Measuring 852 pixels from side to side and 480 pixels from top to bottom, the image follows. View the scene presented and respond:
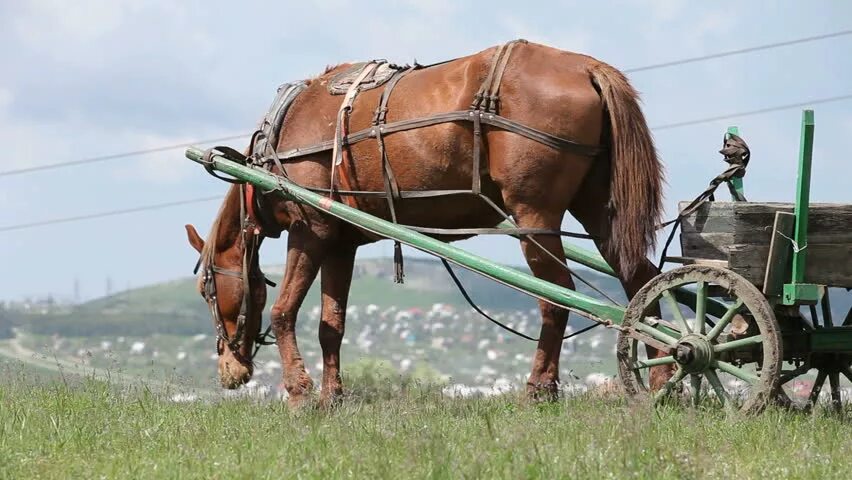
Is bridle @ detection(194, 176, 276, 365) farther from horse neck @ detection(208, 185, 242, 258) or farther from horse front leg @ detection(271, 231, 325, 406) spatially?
horse front leg @ detection(271, 231, 325, 406)

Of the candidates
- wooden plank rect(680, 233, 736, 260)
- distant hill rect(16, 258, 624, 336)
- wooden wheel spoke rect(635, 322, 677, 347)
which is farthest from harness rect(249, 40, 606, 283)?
distant hill rect(16, 258, 624, 336)

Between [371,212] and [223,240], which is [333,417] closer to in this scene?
[371,212]

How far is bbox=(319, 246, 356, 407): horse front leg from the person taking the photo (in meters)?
8.08

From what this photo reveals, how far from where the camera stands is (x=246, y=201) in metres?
8.41

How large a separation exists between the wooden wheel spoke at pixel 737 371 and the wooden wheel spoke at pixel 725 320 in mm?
133

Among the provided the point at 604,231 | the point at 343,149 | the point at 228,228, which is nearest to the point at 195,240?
the point at 228,228

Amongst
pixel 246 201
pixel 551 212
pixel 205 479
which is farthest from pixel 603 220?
pixel 205 479

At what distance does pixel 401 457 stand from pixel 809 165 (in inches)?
100

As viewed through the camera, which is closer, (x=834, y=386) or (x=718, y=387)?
(x=718, y=387)

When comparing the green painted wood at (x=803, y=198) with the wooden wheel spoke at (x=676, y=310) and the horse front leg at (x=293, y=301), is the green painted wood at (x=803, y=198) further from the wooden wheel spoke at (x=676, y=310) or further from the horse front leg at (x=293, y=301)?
the horse front leg at (x=293, y=301)

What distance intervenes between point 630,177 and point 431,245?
49.3 inches

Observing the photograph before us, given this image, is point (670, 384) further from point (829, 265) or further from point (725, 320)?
point (829, 265)

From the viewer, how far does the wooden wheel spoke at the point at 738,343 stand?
5711 millimetres

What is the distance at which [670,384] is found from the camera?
6.02 metres
